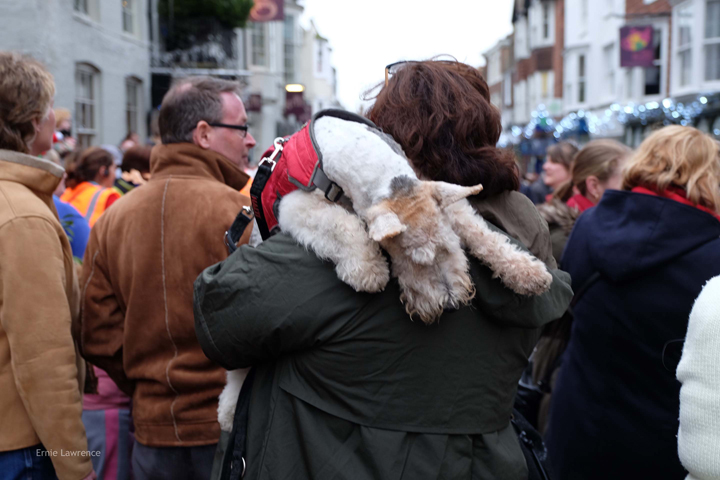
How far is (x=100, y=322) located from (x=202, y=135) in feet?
2.96

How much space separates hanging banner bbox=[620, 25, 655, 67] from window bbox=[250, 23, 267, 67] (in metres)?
14.9

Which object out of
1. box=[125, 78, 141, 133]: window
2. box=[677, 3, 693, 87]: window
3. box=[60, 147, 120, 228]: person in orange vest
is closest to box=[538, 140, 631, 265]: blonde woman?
box=[60, 147, 120, 228]: person in orange vest

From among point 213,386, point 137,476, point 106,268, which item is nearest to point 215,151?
point 106,268

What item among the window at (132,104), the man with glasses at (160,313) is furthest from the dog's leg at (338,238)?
the window at (132,104)

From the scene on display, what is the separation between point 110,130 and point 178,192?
1162cm

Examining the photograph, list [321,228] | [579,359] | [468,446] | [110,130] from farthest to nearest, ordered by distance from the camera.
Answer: [110,130] < [579,359] < [468,446] < [321,228]

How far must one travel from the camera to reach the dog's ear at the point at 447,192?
1402mm

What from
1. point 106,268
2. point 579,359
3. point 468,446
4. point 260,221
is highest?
point 260,221

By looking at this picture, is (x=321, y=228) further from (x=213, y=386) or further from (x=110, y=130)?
(x=110, y=130)

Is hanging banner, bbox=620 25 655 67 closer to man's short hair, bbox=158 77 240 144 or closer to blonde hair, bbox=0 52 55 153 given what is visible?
man's short hair, bbox=158 77 240 144

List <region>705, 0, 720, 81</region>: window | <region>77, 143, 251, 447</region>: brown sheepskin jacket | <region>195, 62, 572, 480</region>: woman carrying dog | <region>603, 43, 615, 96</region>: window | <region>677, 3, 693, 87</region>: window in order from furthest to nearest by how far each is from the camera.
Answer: <region>603, 43, 615, 96</region>: window
<region>677, 3, 693, 87</region>: window
<region>705, 0, 720, 81</region>: window
<region>77, 143, 251, 447</region>: brown sheepskin jacket
<region>195, 62, 572, 480</region>: woman carrying dog

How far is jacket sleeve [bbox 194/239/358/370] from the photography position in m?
1.53

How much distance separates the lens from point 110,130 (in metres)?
13.2

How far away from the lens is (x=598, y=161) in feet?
13.2
